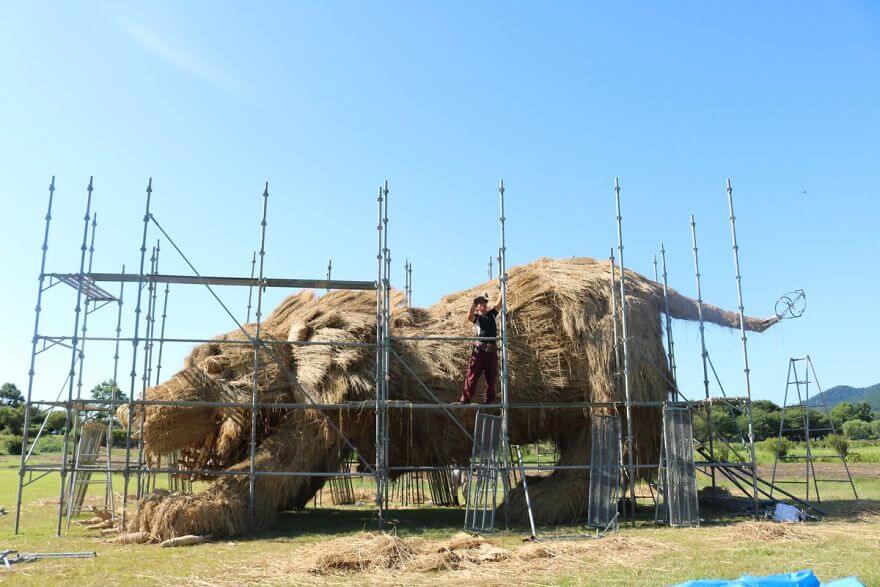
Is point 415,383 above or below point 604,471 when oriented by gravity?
above

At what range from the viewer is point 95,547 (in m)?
9.19

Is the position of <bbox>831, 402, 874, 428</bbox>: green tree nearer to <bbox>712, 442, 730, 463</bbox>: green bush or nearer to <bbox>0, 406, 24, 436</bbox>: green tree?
<bbox>712, 442, 730, 463</bbox>: green bush

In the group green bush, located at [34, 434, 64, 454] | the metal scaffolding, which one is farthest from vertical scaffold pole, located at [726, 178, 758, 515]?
green bush, located at [34, 434, 64, 454]

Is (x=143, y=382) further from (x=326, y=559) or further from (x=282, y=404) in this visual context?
(x=326, y=559)

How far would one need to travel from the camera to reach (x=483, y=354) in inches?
456

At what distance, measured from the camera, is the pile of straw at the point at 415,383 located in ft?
36.5

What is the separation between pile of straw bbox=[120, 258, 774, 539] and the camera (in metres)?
11.1

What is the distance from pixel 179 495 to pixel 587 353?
Result: 6.67m

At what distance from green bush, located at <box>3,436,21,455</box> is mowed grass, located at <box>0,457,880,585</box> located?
35.7 metres

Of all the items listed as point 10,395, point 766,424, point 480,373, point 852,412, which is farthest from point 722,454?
point 10,395

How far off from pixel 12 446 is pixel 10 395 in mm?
18270

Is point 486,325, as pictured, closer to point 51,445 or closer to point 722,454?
point 722,454

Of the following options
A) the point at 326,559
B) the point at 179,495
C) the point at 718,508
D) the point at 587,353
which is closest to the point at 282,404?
the point at 179,495

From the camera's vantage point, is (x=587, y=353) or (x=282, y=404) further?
(x=587, y=353)
